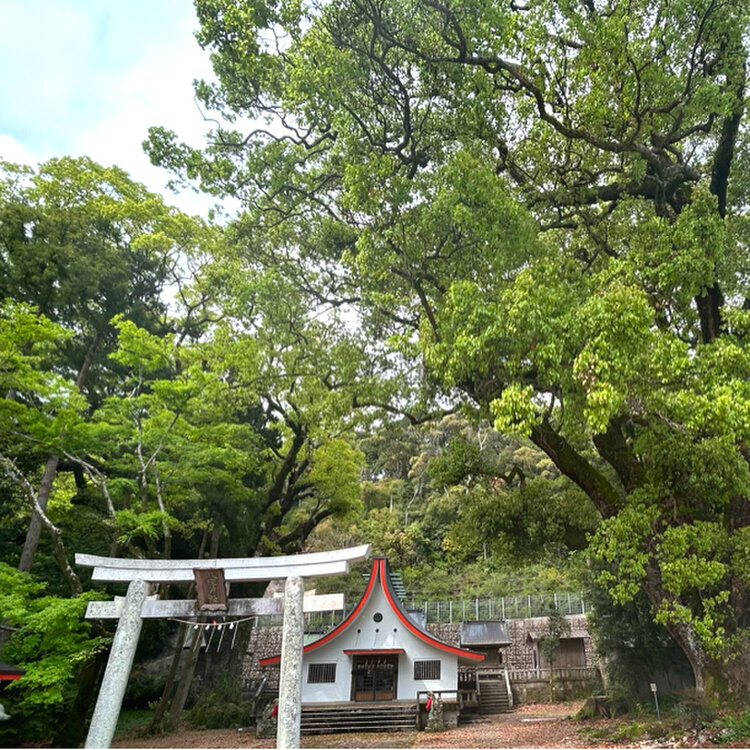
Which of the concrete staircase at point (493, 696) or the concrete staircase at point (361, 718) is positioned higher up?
the concrete staircase at point (493, 696)

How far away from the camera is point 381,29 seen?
8242 mm

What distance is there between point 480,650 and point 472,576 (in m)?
8.05

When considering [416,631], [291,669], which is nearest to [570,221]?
[291,669]

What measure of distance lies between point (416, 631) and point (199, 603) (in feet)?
28.0

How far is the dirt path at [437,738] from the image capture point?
9291mm

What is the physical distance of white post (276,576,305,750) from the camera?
6.12 metres

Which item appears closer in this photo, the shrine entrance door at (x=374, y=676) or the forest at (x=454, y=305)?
the forest at (x=454, y=305)

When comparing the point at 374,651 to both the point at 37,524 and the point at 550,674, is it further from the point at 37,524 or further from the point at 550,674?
the point at 37,524

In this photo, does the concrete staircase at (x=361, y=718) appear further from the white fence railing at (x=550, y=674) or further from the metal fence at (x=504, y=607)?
the metal fence at (x=504, y=607)

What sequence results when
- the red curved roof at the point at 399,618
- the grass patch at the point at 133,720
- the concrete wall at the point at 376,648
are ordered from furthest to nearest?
1. the concrete wall at the point at 376,648
2. the red curved roof at the point at 399,618
3. the grass patch at the point at 133,720

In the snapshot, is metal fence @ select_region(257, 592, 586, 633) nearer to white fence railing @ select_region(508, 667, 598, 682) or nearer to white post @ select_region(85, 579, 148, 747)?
white fence railing @ select_region(508, 667, 598, 682)

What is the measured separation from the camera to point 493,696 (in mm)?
15398

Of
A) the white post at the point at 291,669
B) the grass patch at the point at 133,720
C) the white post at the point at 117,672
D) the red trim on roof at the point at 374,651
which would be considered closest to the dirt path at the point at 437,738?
the grass patch at the point at 133,720

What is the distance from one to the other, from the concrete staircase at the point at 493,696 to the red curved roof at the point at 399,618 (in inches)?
87.3
